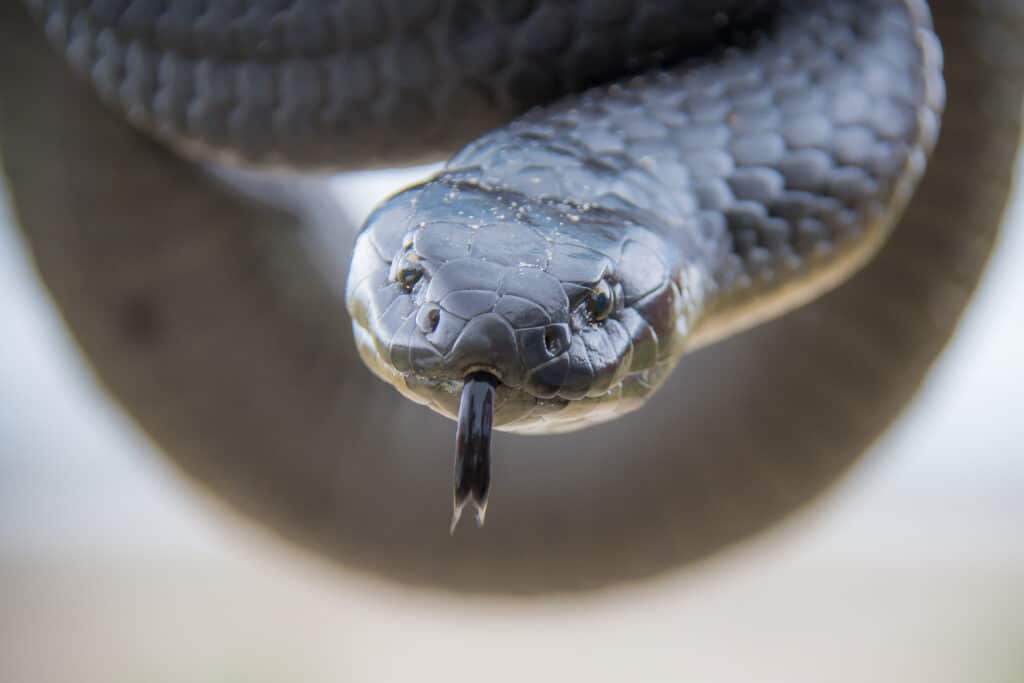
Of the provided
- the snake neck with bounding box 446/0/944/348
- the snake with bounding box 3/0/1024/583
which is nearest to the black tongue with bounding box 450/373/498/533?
the snake with bounding box 3/0/1024/583

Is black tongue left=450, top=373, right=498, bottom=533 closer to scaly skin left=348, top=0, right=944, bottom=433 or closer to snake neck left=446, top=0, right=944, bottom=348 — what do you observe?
scaly skin left=348, top=0, right=944, bottom=433

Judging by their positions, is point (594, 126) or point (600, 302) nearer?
point (600, 302)

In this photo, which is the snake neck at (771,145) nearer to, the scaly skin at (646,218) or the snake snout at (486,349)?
the scaly skin at (646,218)

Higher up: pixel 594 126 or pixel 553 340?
pixel 594 126

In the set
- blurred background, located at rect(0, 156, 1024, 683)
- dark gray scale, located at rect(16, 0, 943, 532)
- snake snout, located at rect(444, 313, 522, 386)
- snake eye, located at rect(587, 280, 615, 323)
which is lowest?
blurred background, located at rect(0, 156, 1024, 683)

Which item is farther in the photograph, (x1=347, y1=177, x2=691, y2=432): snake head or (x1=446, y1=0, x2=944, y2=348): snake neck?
(x1=446, y1=0, x2=944, y2=348): snake neck

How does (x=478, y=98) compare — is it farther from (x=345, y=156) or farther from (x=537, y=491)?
(x=537, y=491)

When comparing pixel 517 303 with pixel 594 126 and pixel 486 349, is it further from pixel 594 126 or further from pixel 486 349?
pixel 594 126

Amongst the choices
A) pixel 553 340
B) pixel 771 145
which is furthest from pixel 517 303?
pixel 771 145
